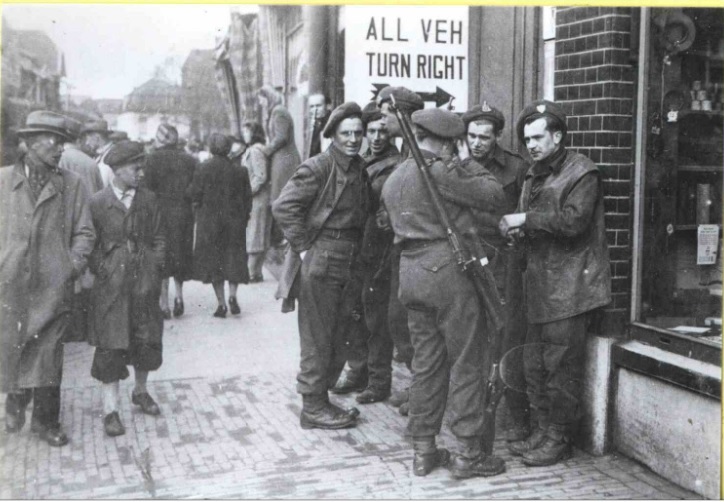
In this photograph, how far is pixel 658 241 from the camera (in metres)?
5.13

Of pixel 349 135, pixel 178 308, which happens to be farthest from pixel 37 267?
pixel 178 308

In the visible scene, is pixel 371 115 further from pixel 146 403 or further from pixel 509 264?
pixel 146 403

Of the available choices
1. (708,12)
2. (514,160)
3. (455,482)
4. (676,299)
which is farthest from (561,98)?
(455,482)

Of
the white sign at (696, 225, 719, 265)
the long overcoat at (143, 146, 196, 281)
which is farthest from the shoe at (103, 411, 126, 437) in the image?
the white sign at (696, 225, 719, 265)

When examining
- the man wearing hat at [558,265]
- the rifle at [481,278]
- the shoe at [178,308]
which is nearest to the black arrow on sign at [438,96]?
the man wearing hat at [558,265]

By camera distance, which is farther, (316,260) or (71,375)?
(71,375)

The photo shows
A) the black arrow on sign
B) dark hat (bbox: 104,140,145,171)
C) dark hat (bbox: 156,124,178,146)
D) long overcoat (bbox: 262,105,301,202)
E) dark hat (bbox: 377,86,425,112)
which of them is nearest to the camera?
dark hat (bbox: 104,140,145,171)

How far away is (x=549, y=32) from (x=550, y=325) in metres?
2.53

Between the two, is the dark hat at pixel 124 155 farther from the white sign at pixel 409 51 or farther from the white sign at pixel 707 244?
the white sign at pixel 707 244

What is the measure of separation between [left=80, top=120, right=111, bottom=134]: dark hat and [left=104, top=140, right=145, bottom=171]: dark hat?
348cm

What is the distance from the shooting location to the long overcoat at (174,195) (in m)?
8.87

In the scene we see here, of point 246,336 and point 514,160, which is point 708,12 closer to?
point 514,160

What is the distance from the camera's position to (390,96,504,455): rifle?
174 inches

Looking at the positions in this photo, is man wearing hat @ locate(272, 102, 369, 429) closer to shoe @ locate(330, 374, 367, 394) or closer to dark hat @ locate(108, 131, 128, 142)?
shoe @ locate(330, 374, 367, 394)
